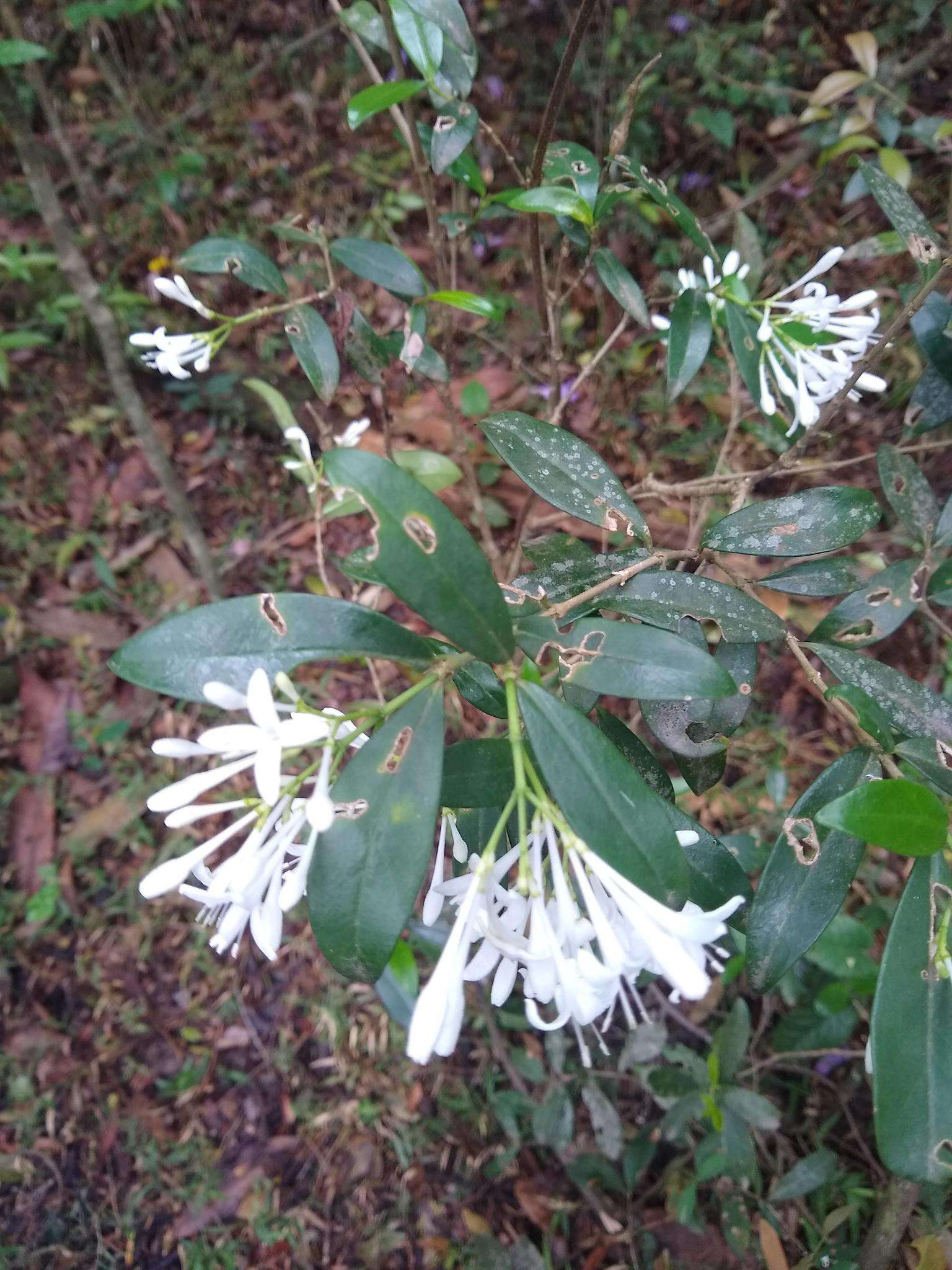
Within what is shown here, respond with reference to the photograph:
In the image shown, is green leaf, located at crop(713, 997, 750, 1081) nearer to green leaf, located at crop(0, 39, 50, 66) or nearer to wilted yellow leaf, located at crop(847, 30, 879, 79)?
green leaf, located at crop(0, 39, 50, 66)

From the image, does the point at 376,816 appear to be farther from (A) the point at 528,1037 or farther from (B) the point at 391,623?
(A) the point at 528,1037

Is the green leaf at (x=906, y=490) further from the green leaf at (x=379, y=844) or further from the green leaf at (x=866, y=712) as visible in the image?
the green leaf at (x=379, y=844)

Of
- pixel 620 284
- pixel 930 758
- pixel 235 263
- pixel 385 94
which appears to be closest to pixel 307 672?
pixel 235 263

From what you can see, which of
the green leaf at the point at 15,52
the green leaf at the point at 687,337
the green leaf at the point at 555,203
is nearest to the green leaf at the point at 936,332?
the green leaf at the point at 687,337

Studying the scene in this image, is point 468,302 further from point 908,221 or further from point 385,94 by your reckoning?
point 908,221

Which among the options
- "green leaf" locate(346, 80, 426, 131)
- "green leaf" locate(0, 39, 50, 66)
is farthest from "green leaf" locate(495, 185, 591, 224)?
"green leaf" locate(0, 39, 50, 66)

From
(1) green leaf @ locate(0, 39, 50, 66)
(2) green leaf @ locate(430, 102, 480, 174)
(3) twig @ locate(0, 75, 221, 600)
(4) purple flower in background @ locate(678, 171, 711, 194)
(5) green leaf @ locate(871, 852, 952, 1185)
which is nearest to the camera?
(5) green leaf @ locate(871, 852, 952, 1185)

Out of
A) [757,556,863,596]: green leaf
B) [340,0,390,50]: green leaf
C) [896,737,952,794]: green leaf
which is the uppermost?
[340,0,390,50]: green leaf
